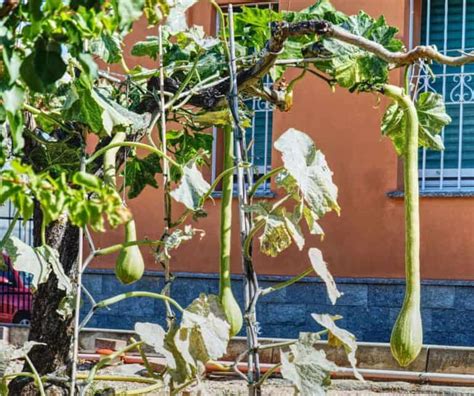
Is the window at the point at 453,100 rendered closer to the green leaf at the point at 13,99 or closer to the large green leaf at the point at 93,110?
the large green leaf at the point at 93,110

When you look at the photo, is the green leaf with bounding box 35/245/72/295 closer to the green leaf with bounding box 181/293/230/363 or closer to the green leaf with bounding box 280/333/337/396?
the green leaf with bounding box 181/293/230/363

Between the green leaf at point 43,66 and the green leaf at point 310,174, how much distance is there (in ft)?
2.85

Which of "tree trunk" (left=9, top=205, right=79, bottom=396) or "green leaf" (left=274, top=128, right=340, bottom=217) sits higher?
"green leaf" (left=274, top=128, right=340, bottom=217)

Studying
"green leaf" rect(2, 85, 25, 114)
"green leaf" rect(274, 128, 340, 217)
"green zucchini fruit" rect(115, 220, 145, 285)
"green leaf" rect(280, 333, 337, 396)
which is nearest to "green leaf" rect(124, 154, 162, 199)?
"green zucchini fruit" rect(115, 220, 145, 285)

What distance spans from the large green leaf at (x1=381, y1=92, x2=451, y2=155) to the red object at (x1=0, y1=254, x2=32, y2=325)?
31.2 feet

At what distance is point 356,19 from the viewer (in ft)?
11.7

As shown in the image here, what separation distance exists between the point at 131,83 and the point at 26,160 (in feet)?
1.27

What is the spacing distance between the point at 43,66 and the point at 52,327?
1.67 meters

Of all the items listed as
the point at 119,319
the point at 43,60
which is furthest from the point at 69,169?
the point at 119,319

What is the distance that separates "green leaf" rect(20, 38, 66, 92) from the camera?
5.50 feet

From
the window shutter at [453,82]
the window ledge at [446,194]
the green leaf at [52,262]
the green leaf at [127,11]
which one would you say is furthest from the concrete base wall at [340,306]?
the green leaf at [127,11]

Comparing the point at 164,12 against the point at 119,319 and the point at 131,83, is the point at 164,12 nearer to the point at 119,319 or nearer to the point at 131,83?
the point at 131,83

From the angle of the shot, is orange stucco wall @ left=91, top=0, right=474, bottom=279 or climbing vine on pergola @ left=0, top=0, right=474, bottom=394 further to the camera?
orange stucco wall @ left=91, top=0, right=474, bottom=279

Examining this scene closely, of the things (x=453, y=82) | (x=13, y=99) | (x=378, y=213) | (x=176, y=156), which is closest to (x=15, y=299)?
(x=378, y=213)
